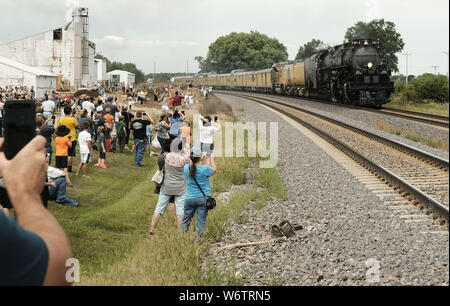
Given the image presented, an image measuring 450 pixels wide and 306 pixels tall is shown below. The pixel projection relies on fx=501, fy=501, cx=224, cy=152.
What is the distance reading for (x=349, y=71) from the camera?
26.0 meters

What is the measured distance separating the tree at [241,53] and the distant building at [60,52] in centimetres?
1223

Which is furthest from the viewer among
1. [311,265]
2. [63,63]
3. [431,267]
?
[63,63]

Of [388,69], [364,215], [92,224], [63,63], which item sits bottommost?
[92,224]

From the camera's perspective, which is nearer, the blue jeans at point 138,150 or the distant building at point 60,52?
the blue jeans at point 138,150

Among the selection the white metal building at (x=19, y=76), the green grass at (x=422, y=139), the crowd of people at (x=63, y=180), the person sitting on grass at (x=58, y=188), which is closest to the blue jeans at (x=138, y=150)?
the crowd of people at (x=63, y=180)

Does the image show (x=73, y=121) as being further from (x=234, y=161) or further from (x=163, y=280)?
(x=163, y=280)

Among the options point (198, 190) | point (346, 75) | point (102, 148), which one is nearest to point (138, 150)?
point (102, 148)

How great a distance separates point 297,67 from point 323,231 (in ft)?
113

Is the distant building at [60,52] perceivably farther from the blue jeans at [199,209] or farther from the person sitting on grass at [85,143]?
the blue jeans at [199,209]

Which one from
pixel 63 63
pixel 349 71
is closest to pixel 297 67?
pixel 349 71

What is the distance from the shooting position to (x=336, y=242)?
6.53 meters

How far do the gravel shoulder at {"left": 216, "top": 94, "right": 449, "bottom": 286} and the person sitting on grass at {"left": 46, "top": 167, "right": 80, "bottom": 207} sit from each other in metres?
3.95

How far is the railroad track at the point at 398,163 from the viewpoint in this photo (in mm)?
3479

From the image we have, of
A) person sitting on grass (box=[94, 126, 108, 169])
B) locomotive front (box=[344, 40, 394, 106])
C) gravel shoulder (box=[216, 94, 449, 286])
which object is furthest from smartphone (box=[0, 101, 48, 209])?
locomotive front (box=[344, 40, 394, 106])
